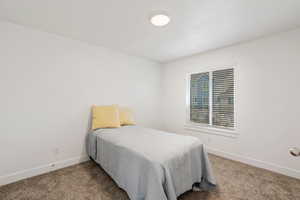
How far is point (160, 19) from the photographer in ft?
6.02

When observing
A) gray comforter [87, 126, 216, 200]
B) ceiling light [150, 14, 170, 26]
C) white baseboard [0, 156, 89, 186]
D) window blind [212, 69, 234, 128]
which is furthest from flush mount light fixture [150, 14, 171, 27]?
white baseboard [0, 156, 89, 186]

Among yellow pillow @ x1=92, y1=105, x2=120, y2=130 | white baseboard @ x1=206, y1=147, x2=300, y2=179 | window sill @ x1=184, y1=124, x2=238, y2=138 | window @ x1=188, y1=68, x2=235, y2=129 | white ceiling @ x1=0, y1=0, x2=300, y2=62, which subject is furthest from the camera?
window @ x1=188, y1=68, x2=235, y2=129

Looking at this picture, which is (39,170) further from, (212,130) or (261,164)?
(261,164)

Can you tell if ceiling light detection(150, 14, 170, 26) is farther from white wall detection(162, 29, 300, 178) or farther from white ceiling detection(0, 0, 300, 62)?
white wall detection(162, 29, 300, 178)

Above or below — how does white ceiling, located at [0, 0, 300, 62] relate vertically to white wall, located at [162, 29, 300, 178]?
above

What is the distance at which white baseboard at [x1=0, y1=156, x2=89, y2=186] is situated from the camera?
1910 mm

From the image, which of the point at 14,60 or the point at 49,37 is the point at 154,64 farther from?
the point at 14,60

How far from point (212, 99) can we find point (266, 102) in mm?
959

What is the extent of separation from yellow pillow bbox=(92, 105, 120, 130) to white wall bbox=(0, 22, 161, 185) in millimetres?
219

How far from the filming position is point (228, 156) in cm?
275

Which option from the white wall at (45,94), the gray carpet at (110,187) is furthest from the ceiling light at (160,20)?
the gray carpet at (110,187)

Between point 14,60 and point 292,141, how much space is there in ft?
14.3

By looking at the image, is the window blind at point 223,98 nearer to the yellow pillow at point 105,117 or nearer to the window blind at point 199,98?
the window blind at point 199,98

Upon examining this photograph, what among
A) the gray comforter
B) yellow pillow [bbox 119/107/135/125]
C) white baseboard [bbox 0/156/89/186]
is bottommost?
white baseboard [bbox 0/156/89/186]
